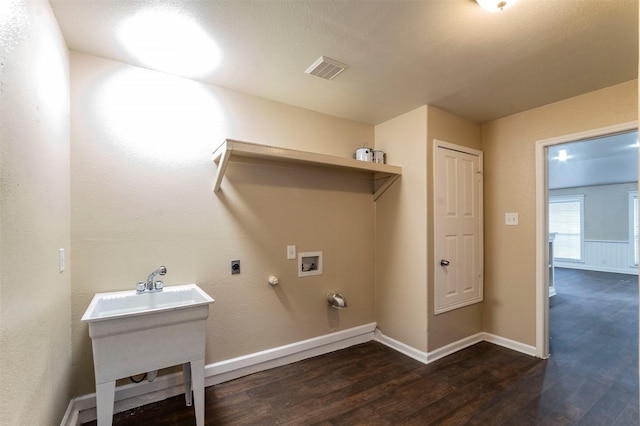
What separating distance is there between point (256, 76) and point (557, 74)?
2270 mm

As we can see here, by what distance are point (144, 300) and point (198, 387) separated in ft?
2.22

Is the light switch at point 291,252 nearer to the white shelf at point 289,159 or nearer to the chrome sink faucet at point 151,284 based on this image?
the white shelf at point 289,159

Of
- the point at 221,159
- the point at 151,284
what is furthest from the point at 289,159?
the point at 151,284

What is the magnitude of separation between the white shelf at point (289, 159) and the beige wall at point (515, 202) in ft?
3.70

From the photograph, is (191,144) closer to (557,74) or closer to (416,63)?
(416,63)

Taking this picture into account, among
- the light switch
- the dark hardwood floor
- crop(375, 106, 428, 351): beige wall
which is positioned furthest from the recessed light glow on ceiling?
the dark hardwood floor

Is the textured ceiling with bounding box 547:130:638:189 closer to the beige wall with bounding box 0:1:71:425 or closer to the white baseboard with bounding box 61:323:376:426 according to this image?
the white baseboard with bounding box 61:323:376:426

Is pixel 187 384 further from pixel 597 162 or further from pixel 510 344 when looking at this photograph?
pixel 597 162

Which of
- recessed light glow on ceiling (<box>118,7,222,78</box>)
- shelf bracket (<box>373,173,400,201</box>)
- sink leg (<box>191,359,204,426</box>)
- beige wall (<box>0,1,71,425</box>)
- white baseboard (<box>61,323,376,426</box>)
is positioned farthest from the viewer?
shelf bracket (<box>373,173,400,201</box>)

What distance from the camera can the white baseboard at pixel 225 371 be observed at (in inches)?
76.3

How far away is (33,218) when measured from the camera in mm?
1276

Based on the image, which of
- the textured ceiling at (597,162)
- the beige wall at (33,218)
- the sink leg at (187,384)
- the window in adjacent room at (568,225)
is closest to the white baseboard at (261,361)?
the sink leg at (187,384)

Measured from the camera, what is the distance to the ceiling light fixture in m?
1.48

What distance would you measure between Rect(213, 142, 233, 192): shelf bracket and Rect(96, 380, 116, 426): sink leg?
1.39m
